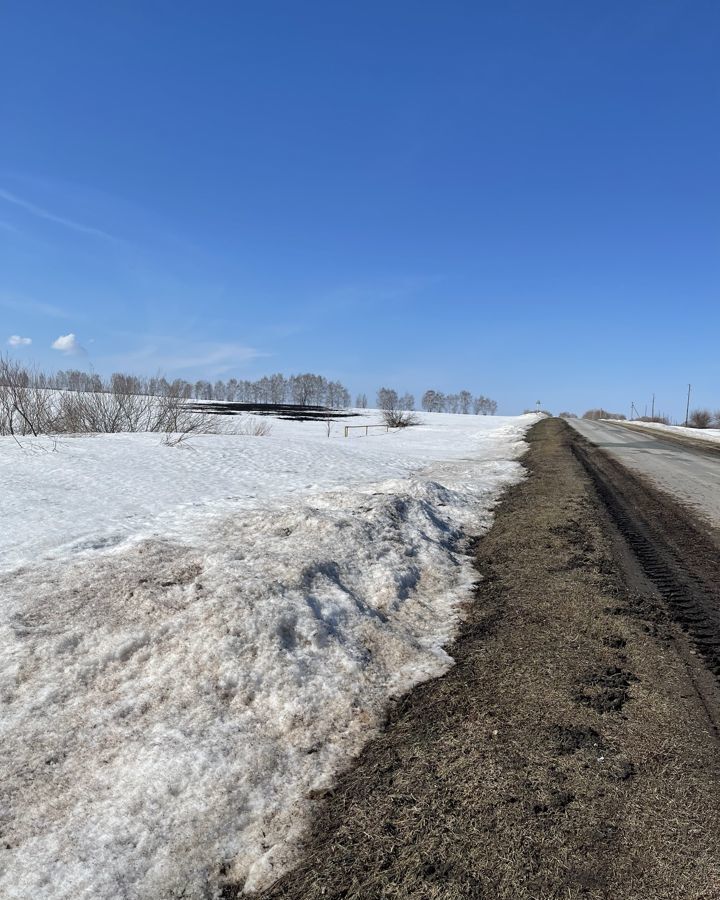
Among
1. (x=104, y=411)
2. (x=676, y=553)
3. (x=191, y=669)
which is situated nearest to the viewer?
(x=191, y=669)

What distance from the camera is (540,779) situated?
8.71 ft

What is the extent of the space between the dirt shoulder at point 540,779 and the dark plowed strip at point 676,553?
9.7 inches

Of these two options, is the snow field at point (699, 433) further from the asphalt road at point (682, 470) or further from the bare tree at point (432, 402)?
the bare tree at point (432, 402)

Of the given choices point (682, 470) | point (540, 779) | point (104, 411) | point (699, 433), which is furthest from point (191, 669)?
point (699, 433)

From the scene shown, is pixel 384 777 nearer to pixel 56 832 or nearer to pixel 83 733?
pixel 56 832

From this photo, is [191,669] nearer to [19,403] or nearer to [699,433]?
[19,403]

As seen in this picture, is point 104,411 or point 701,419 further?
point 701,419

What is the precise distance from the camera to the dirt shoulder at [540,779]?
7.03 feet

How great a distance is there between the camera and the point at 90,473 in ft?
33.5

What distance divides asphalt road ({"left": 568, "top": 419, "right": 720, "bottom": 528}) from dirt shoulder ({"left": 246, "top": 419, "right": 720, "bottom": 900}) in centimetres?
560

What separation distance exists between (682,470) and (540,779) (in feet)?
47.7

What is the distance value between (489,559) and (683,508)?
499cm

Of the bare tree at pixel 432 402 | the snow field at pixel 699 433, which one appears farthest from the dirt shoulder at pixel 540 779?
the bare tree at pixel 432 402

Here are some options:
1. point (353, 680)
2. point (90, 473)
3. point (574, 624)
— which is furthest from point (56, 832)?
point (90, 473)
